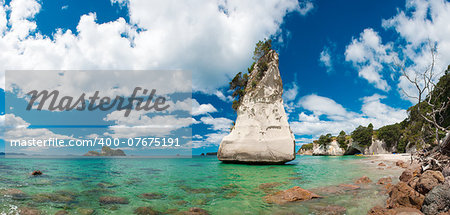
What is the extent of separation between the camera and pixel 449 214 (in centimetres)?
495

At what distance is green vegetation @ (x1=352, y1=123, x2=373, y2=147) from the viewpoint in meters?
62.7

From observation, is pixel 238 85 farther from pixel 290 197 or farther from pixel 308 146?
pixel 308 146

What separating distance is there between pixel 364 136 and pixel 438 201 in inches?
2695

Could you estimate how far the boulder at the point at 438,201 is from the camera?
5336mm

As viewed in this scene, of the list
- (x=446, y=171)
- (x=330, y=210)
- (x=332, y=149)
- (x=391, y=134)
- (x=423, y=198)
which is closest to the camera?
(x=423, y=198)

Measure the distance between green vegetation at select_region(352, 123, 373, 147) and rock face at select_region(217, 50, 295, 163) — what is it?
49.2 metres

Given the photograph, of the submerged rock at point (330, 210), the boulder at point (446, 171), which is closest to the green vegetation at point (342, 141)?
the boulder at point (446, 171)

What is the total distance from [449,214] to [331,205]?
2944 millimetres

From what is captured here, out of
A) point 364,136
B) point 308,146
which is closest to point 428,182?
point 364,136

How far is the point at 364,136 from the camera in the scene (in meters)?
62.9

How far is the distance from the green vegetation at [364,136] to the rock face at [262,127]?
161 ft

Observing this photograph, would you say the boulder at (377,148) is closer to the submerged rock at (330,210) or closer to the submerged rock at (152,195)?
the submerged rock at (330,210)

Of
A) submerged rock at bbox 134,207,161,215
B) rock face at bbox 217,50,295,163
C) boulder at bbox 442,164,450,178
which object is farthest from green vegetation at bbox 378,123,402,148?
submerged rock at bbox 134,207,161,215

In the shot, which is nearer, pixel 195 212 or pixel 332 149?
pixel 195 212
